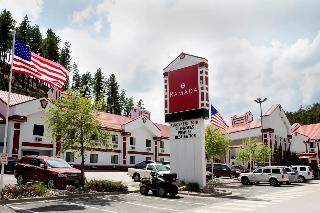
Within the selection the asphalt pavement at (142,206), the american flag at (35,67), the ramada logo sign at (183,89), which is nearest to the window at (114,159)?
the ramada logo sign at (183,89)

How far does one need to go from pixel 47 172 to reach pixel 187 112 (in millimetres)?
10884

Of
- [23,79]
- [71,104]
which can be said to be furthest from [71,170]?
[23,79]

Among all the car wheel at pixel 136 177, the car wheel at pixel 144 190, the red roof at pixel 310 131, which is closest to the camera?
the car wheel at pixel 144 190

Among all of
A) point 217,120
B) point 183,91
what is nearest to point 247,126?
point 217,120

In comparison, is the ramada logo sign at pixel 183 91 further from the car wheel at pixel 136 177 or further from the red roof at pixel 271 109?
the red roof at pixel 271 109

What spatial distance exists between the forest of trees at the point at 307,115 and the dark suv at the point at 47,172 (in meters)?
103

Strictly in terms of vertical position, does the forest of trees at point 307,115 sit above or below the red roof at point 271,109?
above

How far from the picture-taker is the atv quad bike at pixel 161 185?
20.2m

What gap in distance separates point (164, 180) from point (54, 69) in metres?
8.98

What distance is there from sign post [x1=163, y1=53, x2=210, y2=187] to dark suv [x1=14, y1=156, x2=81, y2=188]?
809 cm

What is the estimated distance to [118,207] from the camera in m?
16.2

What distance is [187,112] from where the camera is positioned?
26.2m

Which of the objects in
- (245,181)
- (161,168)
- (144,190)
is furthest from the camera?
(245,181)

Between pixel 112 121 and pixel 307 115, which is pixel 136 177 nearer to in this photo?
pixel 112 121
